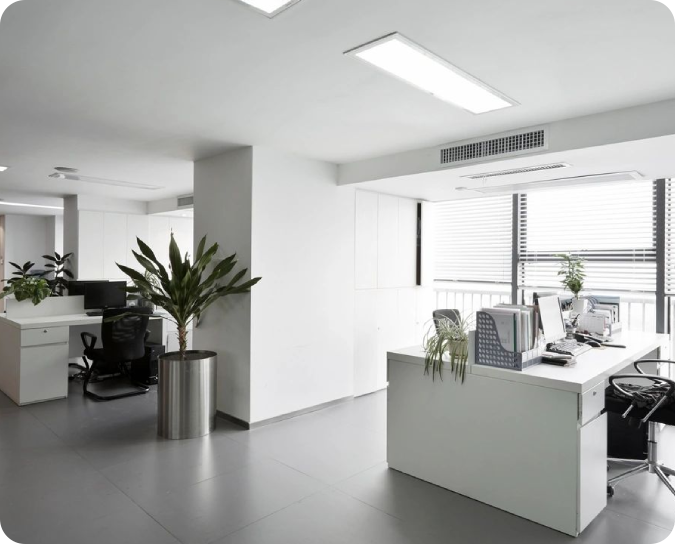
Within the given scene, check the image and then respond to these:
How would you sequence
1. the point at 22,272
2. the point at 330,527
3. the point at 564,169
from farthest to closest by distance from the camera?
the point at 22,272, the point at 564,169, the point at 330,527

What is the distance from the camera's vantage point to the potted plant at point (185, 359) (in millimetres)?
3936

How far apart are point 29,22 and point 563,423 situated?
3425 mm

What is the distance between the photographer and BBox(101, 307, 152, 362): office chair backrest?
4.94 m

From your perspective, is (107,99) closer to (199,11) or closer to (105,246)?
(199,11)

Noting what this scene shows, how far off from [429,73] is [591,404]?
2.16 meters

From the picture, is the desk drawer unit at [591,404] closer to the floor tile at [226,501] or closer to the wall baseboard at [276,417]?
the floor tile at [226,501]

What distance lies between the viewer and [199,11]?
2.03 m

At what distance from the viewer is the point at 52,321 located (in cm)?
492

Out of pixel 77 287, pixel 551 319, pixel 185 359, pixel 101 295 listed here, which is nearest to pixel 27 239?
pixel 77 287

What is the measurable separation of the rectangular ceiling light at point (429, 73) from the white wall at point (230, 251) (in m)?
1.97

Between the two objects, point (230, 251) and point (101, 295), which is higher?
point (230, 251)

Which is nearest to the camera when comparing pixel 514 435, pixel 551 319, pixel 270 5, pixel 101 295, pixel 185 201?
pixel 270 5

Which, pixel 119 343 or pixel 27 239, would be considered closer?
pixel 119 343

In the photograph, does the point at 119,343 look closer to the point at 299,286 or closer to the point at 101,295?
the point at 101,295
